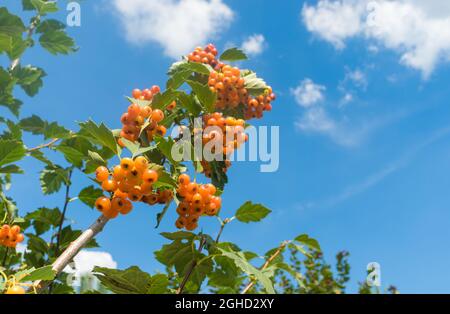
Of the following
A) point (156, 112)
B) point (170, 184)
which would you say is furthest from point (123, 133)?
point (170, 184)

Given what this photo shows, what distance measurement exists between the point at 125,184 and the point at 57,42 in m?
5.09

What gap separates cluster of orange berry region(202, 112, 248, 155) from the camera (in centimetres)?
339

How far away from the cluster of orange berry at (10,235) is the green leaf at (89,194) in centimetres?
62

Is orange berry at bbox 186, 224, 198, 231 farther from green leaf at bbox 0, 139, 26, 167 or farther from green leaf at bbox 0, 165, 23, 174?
green leaf at bbox 0, 165, 23, 174

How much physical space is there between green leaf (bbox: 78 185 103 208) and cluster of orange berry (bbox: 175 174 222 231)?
1152mm

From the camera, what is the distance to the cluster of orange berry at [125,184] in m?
2.70

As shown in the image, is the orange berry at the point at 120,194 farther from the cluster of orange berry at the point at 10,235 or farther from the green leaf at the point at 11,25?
the green leaf at the point at 11,25

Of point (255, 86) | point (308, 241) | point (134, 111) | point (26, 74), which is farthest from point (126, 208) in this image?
point (26, 74)

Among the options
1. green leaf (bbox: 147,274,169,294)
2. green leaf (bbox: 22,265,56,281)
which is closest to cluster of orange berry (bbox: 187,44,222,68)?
green leaf (bbox: 147,274,169,294)

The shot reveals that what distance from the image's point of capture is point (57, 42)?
704 centimetres

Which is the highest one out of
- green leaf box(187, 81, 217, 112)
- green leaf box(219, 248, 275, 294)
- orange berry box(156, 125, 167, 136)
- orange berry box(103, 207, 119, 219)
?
green leaf box(187, 81, 217, 112)

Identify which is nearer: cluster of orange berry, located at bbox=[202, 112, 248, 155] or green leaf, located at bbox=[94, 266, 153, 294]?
green leaf, located at bbox=[94, 266, 153, 294]

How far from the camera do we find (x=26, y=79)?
6496 mm
